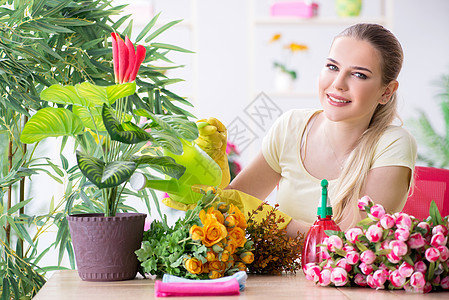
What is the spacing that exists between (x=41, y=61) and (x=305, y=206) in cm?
93

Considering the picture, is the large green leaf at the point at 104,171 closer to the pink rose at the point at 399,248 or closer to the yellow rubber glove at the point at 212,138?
the yellow rubber glove at the point at 212,138

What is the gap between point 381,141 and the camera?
1680 mm

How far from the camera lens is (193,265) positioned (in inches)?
41.6

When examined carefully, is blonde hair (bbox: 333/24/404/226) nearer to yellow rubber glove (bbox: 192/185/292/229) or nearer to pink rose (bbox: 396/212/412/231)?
yellow rubber glove (bbox: 192/185/292/229)

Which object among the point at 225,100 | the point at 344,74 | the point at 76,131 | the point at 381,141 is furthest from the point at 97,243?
the point at 225,100

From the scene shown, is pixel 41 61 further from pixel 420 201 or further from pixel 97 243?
pixel 420 201

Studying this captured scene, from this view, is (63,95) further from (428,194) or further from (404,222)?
(428,194)

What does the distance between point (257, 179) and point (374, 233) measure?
859mm

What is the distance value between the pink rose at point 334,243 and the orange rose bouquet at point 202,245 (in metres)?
0.17

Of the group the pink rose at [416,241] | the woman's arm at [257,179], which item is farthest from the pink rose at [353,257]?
the woman's arm at [257,179]

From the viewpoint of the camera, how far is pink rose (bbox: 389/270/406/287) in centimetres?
103

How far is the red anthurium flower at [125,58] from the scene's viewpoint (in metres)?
1.07

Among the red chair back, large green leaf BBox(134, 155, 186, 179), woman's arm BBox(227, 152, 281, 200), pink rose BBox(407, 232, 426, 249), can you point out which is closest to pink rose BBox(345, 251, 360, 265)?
pink rose BBox(407, 232, 426, 249)

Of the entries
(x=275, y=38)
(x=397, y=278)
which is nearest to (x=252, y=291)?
(x=397, y=278)
